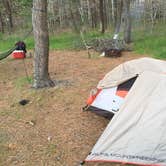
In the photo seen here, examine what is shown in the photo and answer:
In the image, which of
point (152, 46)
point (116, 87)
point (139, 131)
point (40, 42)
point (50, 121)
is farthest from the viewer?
point (152, 46)

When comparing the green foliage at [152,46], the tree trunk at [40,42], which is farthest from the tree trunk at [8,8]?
the tree trunk at [40,42]

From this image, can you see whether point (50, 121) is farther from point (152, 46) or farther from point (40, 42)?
point (152, 46)

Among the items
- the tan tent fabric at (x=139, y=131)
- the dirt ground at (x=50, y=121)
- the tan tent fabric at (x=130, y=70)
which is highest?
the tan tent fabric at (x=130, y=70)

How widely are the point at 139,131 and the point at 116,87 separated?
1.10 metres

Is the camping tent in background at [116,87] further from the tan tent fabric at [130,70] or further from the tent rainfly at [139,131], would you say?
the tent rainfly at [139,131]

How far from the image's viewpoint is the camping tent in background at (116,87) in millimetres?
4387

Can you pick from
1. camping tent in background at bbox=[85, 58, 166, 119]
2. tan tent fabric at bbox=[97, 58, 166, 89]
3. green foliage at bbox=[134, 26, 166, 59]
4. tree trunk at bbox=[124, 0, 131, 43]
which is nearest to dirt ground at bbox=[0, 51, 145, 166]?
camping tent in background at bbox=[85, 58, 166, 119]

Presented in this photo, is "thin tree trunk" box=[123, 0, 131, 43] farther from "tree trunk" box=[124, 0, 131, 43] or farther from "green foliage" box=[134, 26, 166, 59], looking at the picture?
"green foliage" box=[134, 26, 166, 59]

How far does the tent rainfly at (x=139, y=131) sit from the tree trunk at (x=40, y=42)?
7.21ft

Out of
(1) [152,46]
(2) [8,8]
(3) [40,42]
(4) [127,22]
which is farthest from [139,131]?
(2) [8,8]

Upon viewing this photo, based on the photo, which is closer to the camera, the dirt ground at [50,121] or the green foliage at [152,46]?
the dirt ground at [50,121]

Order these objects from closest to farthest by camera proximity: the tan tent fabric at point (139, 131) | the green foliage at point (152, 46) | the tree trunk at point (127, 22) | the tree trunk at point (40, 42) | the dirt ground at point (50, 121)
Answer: the tan tent fabric at point (139, 131) < the dirt ground at point (50, 121) < the tree trunk at point (40, 42) < the green foliage at point (152, 46) < the tree trunk at point (127, 22)

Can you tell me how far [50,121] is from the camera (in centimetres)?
471

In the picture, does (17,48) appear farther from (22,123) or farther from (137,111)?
(137,111)
